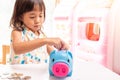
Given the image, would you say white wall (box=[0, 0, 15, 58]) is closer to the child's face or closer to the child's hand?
the child's face

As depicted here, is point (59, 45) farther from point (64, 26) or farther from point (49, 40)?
point (64, 26)

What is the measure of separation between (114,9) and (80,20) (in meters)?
0.31

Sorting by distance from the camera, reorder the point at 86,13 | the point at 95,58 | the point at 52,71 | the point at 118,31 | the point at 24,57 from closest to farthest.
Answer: the point at 52,71 < the point at 24,57 < the point at 118,31 < the point at 95,58 < the point at 86,13

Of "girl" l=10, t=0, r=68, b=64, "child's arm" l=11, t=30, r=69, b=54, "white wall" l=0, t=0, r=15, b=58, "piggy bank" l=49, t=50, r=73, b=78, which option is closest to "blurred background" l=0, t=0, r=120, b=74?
"white wall" l=0, t=0, r=15, b=58

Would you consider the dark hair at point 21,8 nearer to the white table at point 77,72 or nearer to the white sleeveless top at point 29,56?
the white sleeveless top at point 29,56

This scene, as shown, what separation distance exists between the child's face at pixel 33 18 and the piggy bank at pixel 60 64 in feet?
1.25

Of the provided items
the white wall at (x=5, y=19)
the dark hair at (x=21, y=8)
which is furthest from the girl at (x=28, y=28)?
the white wall at (x=5, y=19)

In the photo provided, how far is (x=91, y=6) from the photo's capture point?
5.18 feet

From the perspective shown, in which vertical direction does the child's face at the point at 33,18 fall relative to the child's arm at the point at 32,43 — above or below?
above

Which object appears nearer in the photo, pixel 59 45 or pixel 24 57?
pixel 59 45

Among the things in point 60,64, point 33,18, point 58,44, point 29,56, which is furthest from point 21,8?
point 60,64

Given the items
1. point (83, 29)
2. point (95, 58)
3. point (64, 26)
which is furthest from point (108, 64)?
point (64, 26)

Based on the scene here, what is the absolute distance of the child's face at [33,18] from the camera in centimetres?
→ 98

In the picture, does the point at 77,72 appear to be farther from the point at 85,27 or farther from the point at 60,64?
the point at 85,27
